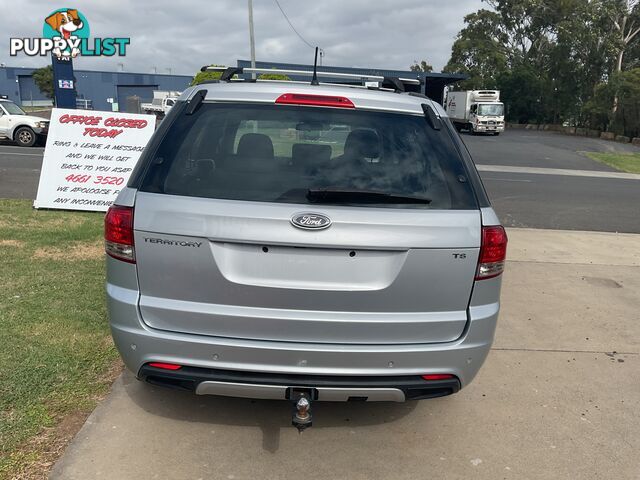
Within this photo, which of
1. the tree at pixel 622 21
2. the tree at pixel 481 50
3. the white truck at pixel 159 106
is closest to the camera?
the white truck at pixel 159 106

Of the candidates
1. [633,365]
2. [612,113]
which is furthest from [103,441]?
[612,113]

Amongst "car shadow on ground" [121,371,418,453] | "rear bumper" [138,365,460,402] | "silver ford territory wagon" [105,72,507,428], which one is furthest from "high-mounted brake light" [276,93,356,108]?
"car shadow on ground" [121,371,418,453]

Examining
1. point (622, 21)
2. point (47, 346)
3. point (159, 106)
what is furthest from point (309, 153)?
point (622, 21)

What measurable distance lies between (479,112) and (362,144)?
38.4 m

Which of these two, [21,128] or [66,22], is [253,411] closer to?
[66,22]

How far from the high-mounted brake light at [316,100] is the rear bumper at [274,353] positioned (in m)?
1.17

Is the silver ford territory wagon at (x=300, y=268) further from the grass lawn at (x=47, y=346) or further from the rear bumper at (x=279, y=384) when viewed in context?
the grass lawn at (x=47, y=346)

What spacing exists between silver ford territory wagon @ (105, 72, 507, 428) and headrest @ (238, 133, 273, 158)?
2cm

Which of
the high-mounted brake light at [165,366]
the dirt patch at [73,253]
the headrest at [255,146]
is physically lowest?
the dirt patch at [73,253]

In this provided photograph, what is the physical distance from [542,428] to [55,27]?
767 inches

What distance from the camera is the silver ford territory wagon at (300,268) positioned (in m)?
2.43

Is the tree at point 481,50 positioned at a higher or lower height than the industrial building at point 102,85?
higher

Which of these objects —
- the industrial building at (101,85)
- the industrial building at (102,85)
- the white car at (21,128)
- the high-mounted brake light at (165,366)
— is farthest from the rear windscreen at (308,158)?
the industrial building at (101,85)

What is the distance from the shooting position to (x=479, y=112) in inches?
1521
